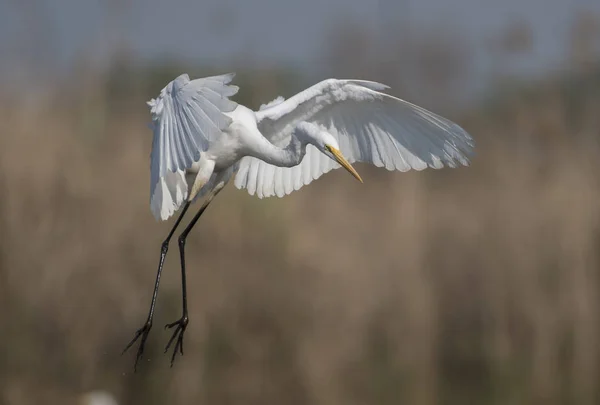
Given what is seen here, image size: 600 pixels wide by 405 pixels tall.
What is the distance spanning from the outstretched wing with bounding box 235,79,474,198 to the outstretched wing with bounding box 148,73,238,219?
620 mm

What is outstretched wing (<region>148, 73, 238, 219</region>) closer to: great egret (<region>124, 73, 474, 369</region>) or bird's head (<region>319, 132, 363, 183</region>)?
great egret (<region>124, 73, 474, 369</region>)

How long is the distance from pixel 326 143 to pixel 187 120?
52cm

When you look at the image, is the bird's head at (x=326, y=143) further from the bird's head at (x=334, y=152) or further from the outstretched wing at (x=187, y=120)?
the outstretched wing at (x=187, y=120)

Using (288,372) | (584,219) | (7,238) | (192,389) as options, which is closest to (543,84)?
(584,219)

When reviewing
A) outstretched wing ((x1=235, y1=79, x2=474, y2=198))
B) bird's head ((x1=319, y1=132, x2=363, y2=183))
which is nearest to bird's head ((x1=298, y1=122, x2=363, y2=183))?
bird's head ((x1=319, y1=132, x2=363, y2=183))

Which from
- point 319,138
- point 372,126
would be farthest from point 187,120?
point 372,126

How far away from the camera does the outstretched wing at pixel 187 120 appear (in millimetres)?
3514

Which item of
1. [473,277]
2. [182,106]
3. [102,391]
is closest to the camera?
[182,106]

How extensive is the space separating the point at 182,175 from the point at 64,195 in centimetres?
194

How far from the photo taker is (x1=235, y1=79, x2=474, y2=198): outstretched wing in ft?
13.6

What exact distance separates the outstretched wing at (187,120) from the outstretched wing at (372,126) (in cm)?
62

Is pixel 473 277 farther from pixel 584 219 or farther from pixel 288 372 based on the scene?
pixel 288 372

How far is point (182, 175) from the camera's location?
4363mm

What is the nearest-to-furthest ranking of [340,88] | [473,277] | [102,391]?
[340,88]
[102,391]
[473,277]
